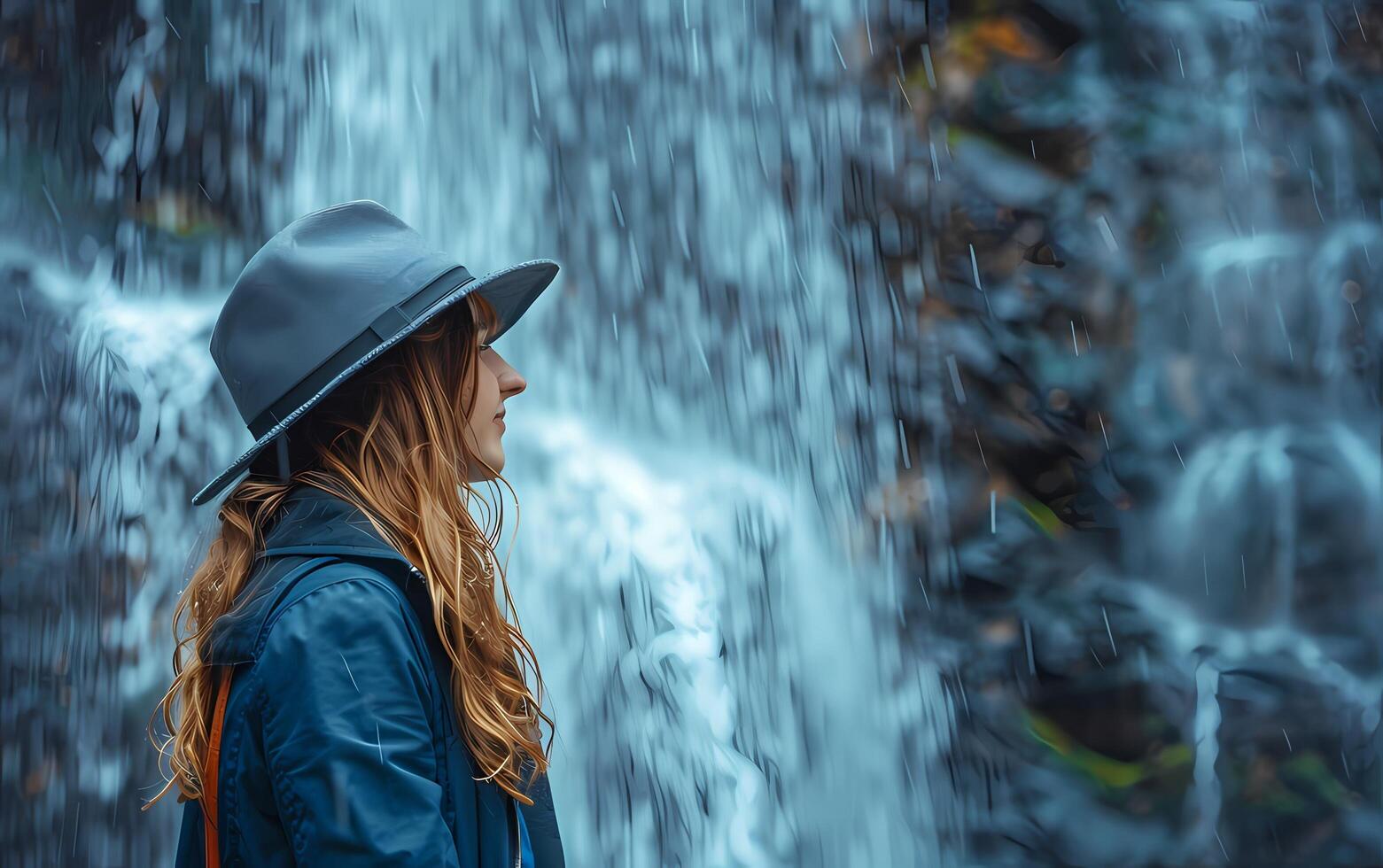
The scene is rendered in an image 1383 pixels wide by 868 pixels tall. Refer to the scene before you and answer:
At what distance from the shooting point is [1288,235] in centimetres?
348

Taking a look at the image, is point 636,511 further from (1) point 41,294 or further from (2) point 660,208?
(1) point 41,294

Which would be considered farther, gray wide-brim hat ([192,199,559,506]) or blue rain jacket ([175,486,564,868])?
gray wide-brim hat ([192,199,559,506])

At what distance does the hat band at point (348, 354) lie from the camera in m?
1.09

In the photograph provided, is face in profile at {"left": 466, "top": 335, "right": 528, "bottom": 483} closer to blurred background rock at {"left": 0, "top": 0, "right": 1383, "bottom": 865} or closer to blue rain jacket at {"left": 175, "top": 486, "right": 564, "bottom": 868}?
blue rain jacket at {"left": 175, "top": 486, "right": 564, "bottom": 868}

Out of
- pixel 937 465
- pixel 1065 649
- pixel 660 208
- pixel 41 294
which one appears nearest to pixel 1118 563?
pixel 1065 649

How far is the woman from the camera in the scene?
3.04 feet

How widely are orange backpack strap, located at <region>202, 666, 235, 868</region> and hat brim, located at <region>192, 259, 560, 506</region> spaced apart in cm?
23

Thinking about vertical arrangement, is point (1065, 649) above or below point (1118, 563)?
below

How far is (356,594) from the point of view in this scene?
0.98 meters

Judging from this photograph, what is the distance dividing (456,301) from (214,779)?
0.51 metres

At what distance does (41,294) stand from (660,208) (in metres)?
1.99

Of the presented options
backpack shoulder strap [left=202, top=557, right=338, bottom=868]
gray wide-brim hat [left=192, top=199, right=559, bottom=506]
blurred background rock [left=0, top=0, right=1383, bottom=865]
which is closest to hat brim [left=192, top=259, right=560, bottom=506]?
gray wide-brim hat [left=192, top=199, right=559, bottom=506]

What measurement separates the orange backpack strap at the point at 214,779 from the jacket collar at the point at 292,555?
0.04 m

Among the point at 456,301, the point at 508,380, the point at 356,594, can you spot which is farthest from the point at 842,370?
the point at 356,594
